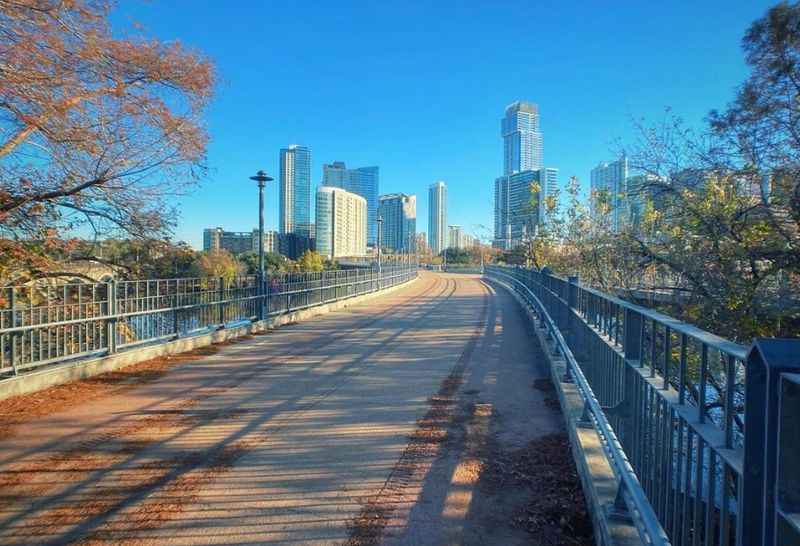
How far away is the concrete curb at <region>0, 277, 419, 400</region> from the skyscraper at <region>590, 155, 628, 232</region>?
32.1ft

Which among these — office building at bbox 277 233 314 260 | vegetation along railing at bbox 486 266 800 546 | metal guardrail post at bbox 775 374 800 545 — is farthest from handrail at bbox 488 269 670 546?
office building at bbox 277 233 314 260

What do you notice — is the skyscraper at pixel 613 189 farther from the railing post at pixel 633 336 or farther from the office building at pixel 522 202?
the railing post at pixel 633 336

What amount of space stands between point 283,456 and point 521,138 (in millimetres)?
44672

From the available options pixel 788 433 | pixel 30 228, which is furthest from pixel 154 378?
pixel 788 433

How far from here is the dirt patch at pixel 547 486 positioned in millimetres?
3568

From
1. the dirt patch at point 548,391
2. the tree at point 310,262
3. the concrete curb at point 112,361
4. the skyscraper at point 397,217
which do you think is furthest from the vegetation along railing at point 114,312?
the skyscraper at point 397,217

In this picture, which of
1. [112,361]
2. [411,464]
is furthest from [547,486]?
[112,361]

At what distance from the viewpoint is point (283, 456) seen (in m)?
4.89

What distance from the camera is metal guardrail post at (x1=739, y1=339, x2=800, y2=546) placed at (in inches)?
55.9

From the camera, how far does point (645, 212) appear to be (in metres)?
12.2

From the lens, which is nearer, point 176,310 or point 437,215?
point 176,310

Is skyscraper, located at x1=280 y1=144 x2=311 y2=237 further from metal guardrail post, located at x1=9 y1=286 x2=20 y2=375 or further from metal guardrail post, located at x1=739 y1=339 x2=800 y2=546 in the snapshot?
metal guardrail post, located at x1=739 y1=339 x2=800 y2=546

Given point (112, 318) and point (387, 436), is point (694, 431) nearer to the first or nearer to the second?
point (387, 436)

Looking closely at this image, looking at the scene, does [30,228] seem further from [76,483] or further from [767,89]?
[767,89]
